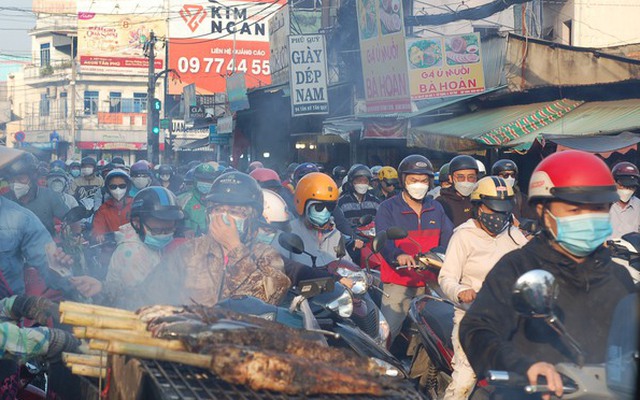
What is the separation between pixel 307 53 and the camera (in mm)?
22938

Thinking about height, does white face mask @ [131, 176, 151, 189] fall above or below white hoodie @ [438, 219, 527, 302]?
above

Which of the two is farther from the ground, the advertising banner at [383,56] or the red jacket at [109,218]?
the advertising banner at [383,56]

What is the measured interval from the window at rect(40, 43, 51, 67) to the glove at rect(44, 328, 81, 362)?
244 ft

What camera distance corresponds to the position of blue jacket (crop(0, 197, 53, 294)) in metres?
6.33

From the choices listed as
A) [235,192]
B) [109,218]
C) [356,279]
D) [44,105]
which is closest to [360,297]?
[356,279]

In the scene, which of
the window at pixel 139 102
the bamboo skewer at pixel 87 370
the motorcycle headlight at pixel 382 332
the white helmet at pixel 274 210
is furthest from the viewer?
the window at pixel 139 102

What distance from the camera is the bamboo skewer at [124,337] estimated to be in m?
3.35

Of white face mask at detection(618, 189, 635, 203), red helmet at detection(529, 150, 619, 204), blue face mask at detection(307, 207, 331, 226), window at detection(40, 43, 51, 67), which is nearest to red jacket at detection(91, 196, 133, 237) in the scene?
blue face mask at detection(307, 207, 331, 226)

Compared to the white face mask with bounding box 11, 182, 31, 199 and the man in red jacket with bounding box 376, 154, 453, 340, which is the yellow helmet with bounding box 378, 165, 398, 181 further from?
the white face mask with bounding box 11, 182, 31, 199

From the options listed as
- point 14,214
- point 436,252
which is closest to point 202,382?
point 14,214

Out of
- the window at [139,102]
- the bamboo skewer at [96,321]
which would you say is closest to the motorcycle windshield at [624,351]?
the bamboo skewer at [96,321]

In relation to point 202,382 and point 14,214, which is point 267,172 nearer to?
point 14,214

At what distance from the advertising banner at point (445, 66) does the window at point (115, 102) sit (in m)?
53.8

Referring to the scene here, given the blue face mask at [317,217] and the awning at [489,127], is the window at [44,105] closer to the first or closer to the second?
the awning at [489,127]
